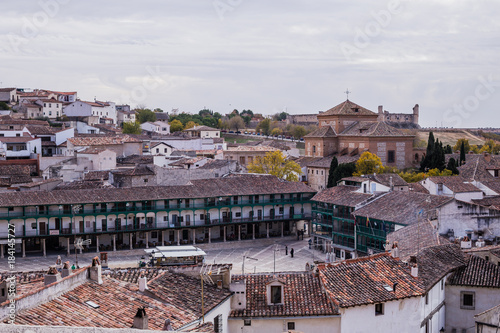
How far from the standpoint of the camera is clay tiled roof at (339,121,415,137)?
74188 millimetres

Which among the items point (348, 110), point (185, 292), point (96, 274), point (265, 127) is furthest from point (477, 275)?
point (265, 127)

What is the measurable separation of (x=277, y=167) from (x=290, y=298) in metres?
47.6

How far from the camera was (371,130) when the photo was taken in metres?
75.2

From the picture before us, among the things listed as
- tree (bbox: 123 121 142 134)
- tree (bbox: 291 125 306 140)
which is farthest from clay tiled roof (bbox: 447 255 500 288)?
tree (bbox: 291 125 306 140)

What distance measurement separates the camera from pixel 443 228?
1443 inches

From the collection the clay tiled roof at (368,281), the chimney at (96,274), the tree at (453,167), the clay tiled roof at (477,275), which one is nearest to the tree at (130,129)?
the tree at (453,167)

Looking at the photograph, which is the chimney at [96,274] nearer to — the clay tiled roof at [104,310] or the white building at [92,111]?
the clay tiled roof at [104,310]

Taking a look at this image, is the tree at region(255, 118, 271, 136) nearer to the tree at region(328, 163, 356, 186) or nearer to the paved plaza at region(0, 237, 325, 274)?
the tree at region(328, 163, 356, 186)

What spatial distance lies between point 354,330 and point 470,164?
44.4 metres

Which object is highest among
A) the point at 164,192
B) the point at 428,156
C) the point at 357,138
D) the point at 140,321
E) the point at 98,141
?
the point at 357,138

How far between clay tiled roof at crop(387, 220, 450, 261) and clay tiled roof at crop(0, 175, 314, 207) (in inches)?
830

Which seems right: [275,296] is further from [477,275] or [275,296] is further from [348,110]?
[348,110]

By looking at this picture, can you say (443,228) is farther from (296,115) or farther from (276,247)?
(296,115)

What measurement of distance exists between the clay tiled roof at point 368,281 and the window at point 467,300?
3.54 m
